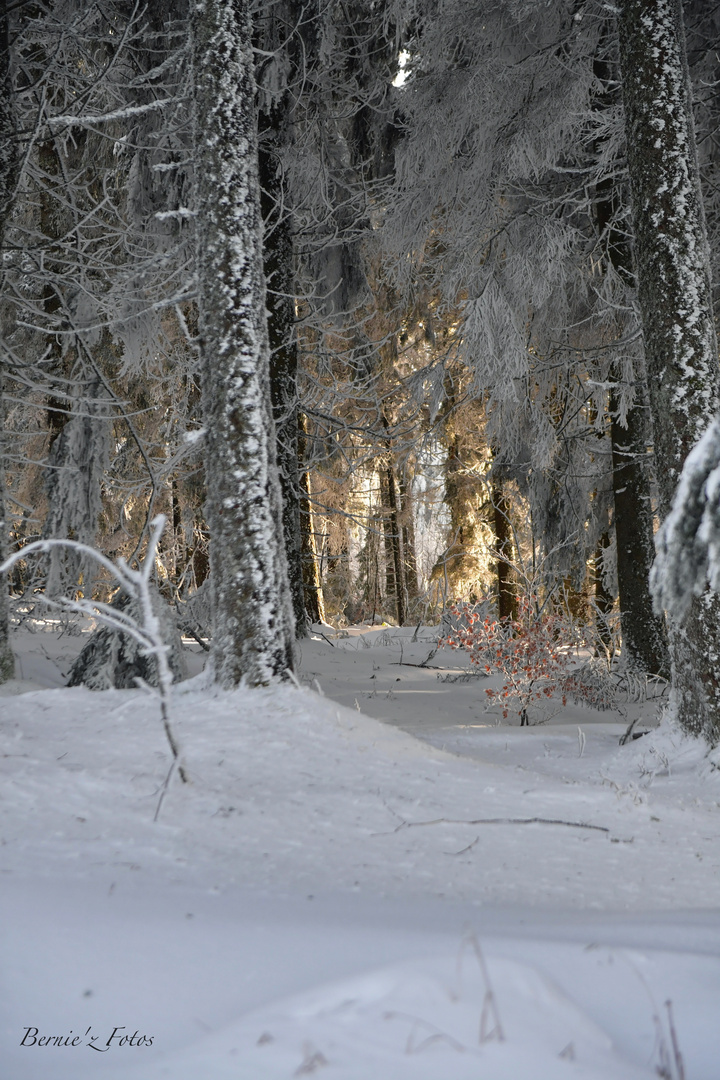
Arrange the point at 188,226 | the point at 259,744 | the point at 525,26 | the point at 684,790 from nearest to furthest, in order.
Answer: the point at 259,744
the point at 684,790
the point at 525,26
the point at 188,226

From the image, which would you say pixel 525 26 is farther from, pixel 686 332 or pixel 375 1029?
pixel 375 1029

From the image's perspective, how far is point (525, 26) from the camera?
7051 millimetres

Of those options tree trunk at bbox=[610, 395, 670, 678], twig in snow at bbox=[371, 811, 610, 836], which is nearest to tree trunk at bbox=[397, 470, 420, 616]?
tree trunk at bbox=[610, 395, 670, 678]

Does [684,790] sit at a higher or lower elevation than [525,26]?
lower

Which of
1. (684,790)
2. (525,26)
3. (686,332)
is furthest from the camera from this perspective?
(525,26)

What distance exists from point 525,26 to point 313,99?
274cm

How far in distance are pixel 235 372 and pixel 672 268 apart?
2.65 metres

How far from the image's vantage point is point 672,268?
4.51 meters

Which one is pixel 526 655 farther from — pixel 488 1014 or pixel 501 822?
pixel 488 1014

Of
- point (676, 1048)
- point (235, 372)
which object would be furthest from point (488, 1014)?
point (235, 372)

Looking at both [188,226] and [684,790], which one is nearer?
[684,790]

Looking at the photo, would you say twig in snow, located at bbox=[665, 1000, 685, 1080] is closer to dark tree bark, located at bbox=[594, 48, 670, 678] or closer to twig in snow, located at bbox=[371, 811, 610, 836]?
twig in snow, located at bbox=[371, 811, 610, 836]

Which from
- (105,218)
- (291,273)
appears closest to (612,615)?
(291,273)

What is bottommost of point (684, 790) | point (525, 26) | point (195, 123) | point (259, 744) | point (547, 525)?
point (684, 790)
